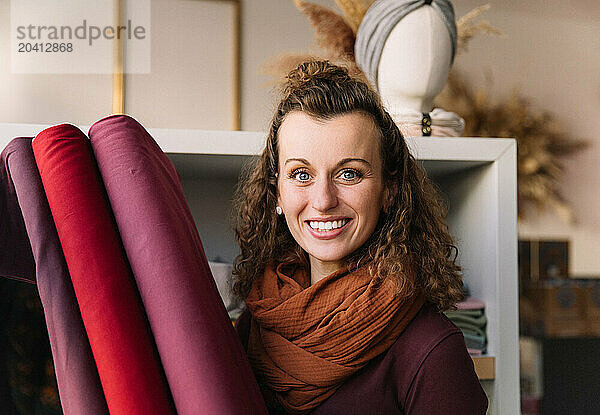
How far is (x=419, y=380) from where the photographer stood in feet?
2.51

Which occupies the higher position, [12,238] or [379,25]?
[379,25]

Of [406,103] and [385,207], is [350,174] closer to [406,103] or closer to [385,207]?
[385,207]

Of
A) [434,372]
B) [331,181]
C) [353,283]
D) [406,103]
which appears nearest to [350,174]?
[331,181]

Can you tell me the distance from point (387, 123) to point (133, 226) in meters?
0.43

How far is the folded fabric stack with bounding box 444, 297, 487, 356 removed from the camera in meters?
1.22

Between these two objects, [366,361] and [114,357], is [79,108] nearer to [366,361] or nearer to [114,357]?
[366,361]

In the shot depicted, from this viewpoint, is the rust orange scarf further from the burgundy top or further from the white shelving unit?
the white shelving unit

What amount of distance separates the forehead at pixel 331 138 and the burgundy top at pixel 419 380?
0.22 metres

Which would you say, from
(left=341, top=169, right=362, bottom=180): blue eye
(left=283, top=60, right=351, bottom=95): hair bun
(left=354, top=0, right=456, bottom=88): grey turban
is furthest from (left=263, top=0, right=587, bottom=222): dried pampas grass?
(left=341, top=169, right=362, bottom=180): blue eye

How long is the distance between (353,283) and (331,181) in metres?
0.13

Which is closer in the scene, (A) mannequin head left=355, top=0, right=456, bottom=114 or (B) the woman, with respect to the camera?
(B) the woman

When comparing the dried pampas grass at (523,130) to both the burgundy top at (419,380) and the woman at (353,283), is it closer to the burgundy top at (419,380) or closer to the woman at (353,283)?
the woman at (353,283)

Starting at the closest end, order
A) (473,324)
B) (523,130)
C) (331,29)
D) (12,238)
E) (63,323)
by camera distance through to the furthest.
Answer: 1. (63,323)
2. (12,238)
3. (473,324)
4. (331,29)
5. (523,130)

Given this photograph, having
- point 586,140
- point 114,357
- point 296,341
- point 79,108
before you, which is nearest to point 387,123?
point 296,341
